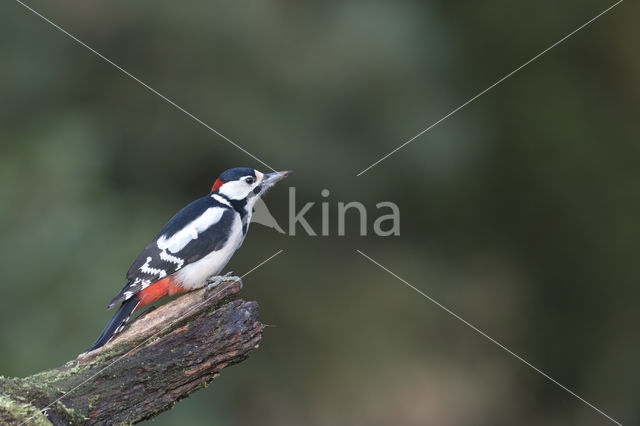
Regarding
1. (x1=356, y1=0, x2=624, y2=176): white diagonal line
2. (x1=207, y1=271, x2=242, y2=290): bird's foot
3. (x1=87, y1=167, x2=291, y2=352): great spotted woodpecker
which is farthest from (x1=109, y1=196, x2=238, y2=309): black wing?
(x1=356, y1=0, x2=624, y2=176): white diagonal line

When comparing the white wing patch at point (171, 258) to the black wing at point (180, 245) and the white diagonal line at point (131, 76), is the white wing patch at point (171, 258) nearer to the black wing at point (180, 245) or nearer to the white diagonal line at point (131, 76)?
the black wing at point (180, 245)

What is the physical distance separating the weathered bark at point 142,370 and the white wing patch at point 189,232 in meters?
0.35

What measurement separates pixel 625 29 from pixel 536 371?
2685 millimetres

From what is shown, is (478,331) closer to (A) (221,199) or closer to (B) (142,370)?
(A) (221,199)

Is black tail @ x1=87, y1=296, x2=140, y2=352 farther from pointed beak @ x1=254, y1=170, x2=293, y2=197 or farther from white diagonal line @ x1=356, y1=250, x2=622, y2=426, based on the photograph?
white diagonal line @ x1=356, y1=250, x2=622, y2=426

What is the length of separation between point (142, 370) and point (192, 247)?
2.11ft

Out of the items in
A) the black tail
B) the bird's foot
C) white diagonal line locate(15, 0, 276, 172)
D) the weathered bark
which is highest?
white diagonal line locate(15, 0, 276, 172)

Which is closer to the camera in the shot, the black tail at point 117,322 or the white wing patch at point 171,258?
the black tail at point 117,322

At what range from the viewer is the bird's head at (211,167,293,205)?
3074 mm

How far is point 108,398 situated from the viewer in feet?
7.30

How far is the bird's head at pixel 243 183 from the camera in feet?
10.1

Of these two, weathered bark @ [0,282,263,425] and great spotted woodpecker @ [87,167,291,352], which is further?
great spotted woodpecker @ [87,167,291,352]

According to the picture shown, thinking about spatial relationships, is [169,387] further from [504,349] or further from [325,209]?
[504,349]

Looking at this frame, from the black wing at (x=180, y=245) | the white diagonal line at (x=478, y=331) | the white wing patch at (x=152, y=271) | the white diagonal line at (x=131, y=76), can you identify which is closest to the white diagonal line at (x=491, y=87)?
the white diagonal line at (x=478, y=331)
